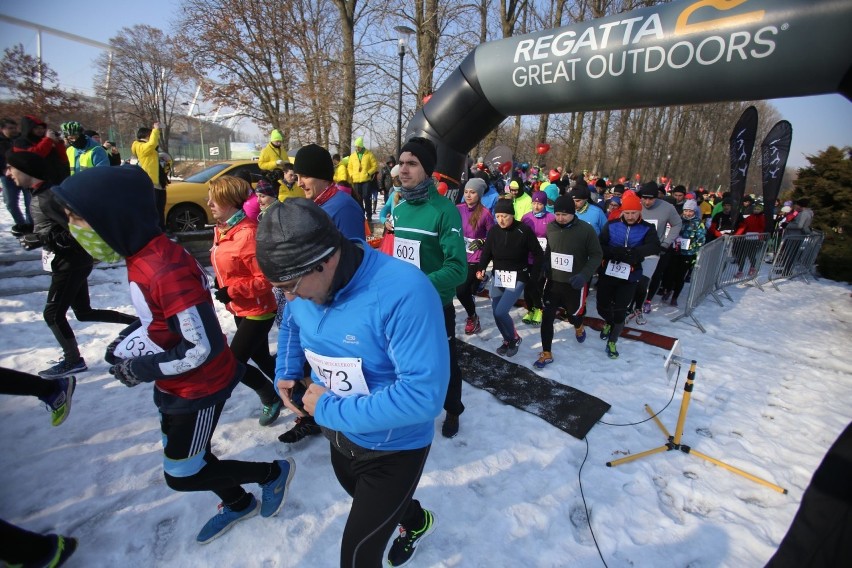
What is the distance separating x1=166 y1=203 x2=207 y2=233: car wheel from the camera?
8.61 m

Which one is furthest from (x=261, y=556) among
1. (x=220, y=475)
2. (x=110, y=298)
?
(x=110, y=298)

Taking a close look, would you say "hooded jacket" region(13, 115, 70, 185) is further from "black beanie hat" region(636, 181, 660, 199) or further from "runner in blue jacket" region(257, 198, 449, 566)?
"black beanie hat" region(636, 181, 660, 199)

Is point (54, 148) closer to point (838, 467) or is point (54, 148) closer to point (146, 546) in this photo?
point (146, 546)

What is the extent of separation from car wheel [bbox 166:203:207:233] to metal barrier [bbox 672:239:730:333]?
1010cm

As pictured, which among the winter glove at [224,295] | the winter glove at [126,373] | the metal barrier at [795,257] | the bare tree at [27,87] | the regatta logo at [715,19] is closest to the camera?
the winter glove at [126,373]

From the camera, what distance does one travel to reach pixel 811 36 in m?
3.22

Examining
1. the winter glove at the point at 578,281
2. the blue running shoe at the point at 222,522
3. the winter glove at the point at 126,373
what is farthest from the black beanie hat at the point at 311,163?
the winter glove at the point at 578,281

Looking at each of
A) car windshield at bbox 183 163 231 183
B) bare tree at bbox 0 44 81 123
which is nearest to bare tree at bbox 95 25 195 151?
bare tree at bbox 0 44 81 123

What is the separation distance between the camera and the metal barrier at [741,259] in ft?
25.8

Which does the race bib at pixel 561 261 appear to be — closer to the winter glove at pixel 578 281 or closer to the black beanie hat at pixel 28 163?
the winter glove at pixel 578 281

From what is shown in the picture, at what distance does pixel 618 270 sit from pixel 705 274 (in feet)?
10.2

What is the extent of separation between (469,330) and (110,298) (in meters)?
5.24

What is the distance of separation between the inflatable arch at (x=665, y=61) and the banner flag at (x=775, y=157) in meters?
6.80

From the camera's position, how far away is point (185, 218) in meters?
8.86
